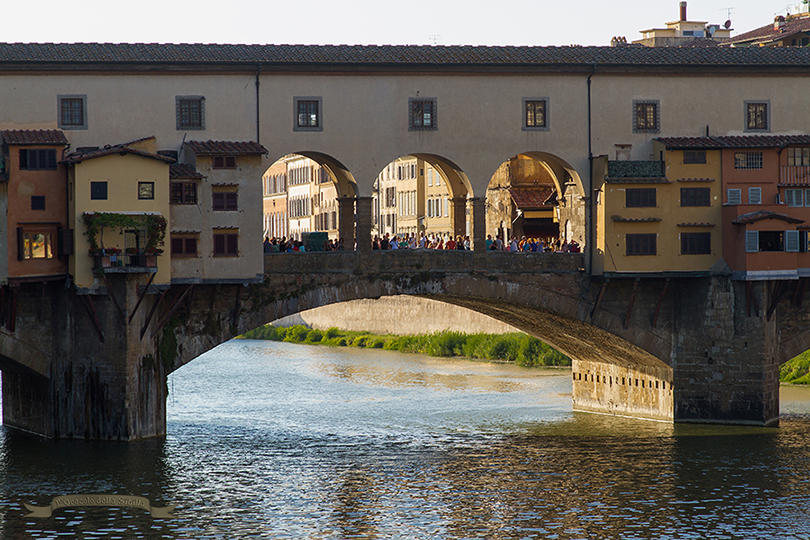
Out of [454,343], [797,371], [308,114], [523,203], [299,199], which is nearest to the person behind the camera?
[308,114]

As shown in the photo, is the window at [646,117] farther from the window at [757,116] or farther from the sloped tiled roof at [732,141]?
the window at [757,116]

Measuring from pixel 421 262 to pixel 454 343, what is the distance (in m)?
25.6

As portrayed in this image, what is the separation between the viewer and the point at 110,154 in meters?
33.1

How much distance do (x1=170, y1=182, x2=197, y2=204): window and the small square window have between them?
7.09m

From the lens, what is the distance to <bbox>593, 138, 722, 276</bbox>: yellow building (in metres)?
37.8

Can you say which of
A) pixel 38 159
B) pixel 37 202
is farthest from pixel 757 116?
pixel 37 202

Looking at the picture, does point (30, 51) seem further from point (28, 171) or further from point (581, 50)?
point (581, 50)

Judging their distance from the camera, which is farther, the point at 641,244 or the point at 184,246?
the point at 641,244

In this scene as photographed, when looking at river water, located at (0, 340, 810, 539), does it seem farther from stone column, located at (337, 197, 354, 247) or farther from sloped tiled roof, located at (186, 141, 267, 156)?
sloped tiled roof, located at (186, 141, 267, 156)

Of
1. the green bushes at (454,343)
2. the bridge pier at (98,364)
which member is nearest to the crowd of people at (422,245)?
the bridge pier at (98,364)

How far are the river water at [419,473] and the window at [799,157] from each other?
8.39m

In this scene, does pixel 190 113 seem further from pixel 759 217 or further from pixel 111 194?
pixel 759 217

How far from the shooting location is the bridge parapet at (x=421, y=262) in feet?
119

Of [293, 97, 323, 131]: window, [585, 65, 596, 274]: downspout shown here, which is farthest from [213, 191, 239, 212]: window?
[585, 65, 596, 274]: downspout
